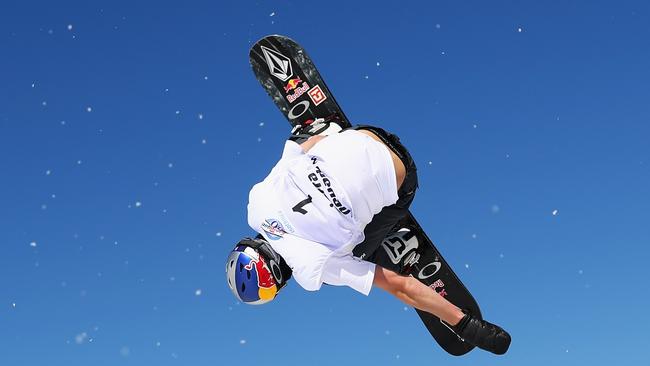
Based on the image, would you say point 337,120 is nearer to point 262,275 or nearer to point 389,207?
point 389,207

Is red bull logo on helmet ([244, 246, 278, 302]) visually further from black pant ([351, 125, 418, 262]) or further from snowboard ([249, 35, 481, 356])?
snowboard ([249, 35, 481, 356])

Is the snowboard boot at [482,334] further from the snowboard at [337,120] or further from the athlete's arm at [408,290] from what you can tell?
the snowboard at [337,120]

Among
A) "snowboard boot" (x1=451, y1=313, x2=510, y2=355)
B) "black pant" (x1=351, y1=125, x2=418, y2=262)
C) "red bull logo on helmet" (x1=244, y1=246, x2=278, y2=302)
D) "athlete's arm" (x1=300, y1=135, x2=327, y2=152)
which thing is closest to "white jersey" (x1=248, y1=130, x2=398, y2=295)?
"red bull logo on helmet" (x1=244, y1=246, x2=278, y2=302)

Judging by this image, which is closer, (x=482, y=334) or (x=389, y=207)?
(x=389, y=207)

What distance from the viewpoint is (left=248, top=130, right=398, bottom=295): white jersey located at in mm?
7801

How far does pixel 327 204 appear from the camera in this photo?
7.79m

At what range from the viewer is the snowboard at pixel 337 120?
9.69m

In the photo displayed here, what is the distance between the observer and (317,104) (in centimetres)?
1001

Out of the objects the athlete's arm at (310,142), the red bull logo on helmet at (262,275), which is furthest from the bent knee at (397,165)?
the red bull logo on helmet at (262,275)

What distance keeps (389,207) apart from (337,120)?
171 centimetres

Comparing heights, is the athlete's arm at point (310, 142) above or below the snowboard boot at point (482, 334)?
above

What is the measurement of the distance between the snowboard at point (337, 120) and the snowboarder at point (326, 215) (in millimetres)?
1155

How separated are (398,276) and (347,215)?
101cm

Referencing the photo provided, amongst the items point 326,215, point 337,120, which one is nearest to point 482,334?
point 326,215
